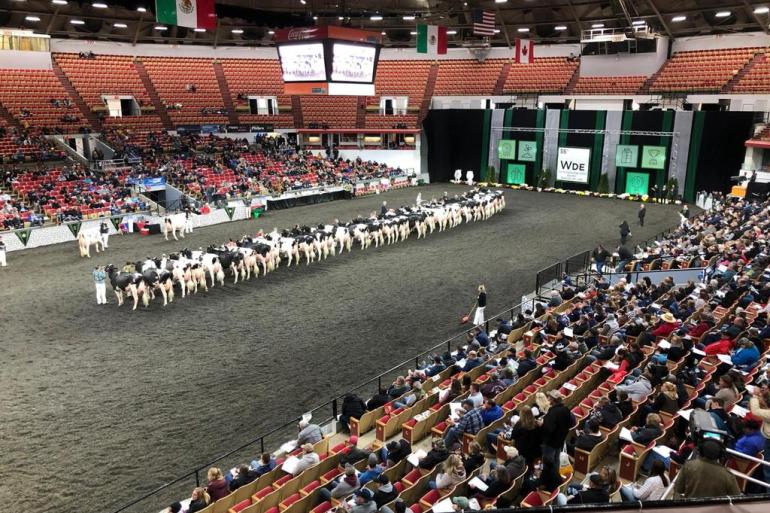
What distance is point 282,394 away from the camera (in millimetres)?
12211

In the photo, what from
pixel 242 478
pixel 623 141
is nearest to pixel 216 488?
pixel 242 478

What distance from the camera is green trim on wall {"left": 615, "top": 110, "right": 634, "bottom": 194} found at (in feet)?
126

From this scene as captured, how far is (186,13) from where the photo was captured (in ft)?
70.8

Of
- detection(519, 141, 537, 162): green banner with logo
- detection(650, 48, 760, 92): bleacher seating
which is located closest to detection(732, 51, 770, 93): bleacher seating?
detection(650, 48, 760, 92): bleacher seating

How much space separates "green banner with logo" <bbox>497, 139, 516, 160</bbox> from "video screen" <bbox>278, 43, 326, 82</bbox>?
21.2m

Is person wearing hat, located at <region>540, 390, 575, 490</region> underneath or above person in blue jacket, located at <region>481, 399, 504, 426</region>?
above

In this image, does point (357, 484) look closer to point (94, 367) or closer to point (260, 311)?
point (94, 367)

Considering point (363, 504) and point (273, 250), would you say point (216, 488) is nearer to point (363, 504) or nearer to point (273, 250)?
point (363, 504)

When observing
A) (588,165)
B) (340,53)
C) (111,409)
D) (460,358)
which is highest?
(340,53)

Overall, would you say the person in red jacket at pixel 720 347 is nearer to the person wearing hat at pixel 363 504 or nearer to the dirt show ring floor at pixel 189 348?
the dirt show ring floor at pixel 189 348

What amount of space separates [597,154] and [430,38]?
14269 millimetres

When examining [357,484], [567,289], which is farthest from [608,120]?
[357,484]

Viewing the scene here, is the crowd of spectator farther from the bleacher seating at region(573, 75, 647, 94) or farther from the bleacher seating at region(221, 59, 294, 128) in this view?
the bleacher seating at region(221, 59, 294, 128)

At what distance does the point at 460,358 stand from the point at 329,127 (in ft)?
121
